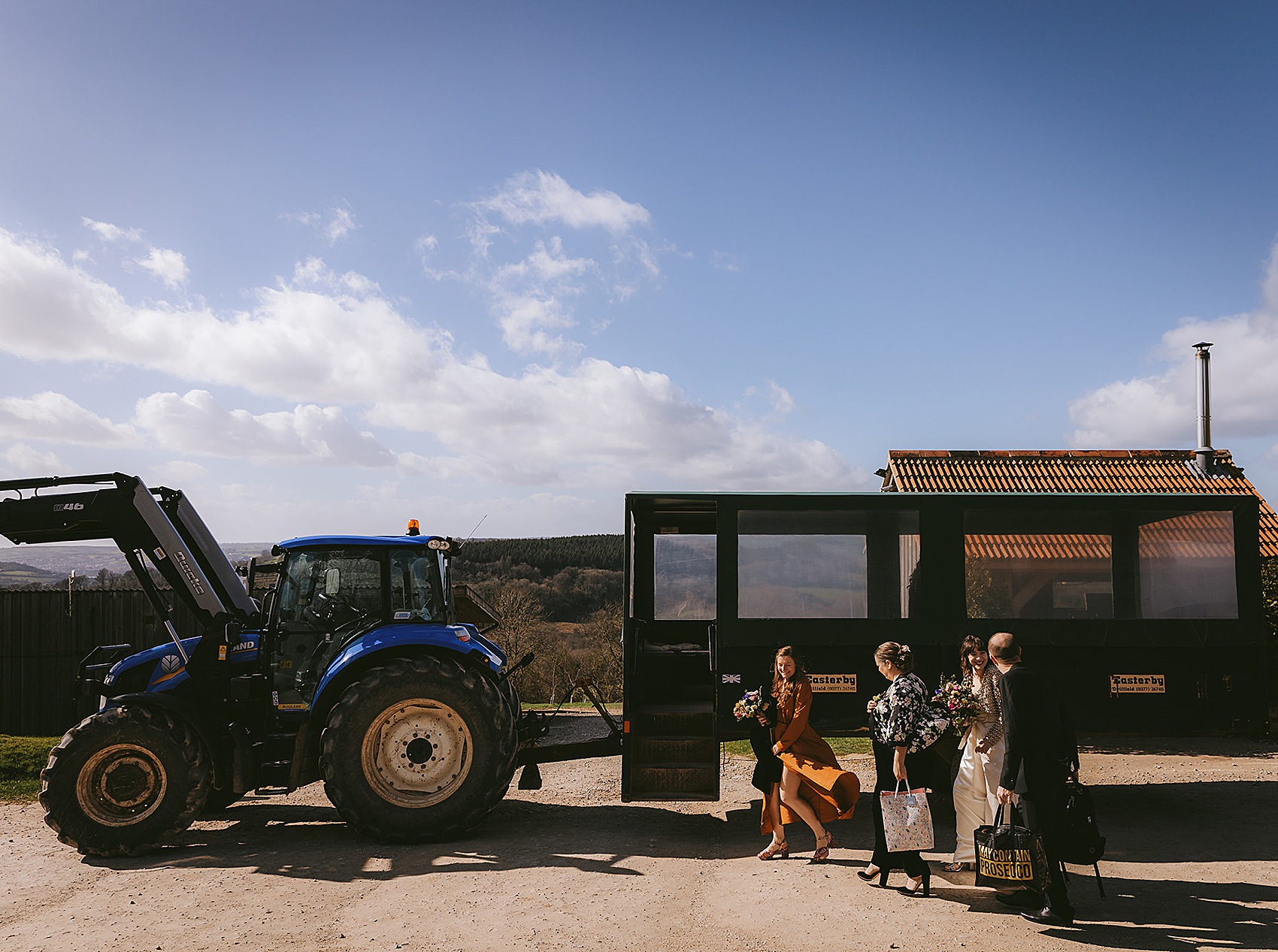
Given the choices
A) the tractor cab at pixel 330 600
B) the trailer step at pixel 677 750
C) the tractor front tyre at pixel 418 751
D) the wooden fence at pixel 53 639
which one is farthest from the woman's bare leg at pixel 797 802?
the wooden fence at pixel 53 639

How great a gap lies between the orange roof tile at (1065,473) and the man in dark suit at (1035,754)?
10.9 meters

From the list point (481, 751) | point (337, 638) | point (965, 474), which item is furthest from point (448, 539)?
point (965, 474)

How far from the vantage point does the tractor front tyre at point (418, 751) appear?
22.8ft

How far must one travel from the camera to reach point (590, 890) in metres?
5.90

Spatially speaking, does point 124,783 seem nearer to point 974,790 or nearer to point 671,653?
point 671,653

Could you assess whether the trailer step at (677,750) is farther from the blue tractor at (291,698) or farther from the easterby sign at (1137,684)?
the easterby sign at (1137,684)

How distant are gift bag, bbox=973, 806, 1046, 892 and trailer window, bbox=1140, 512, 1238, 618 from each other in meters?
3.57

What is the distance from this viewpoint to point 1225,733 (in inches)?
306

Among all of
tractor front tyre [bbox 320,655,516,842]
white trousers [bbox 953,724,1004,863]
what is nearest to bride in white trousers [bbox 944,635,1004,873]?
white trousers [bbox 953,724,1004,863]

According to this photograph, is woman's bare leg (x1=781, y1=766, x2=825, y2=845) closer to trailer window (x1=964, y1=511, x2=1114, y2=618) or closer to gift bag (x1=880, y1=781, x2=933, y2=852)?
gift bag (x1=880, y1=781, x2=933, y2=852)

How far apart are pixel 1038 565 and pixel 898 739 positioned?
3.12m

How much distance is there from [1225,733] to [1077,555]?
1963mm

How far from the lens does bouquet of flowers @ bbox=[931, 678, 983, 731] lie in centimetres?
595

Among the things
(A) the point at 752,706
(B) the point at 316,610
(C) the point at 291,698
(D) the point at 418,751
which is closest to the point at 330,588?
(B) the point at 316,610
